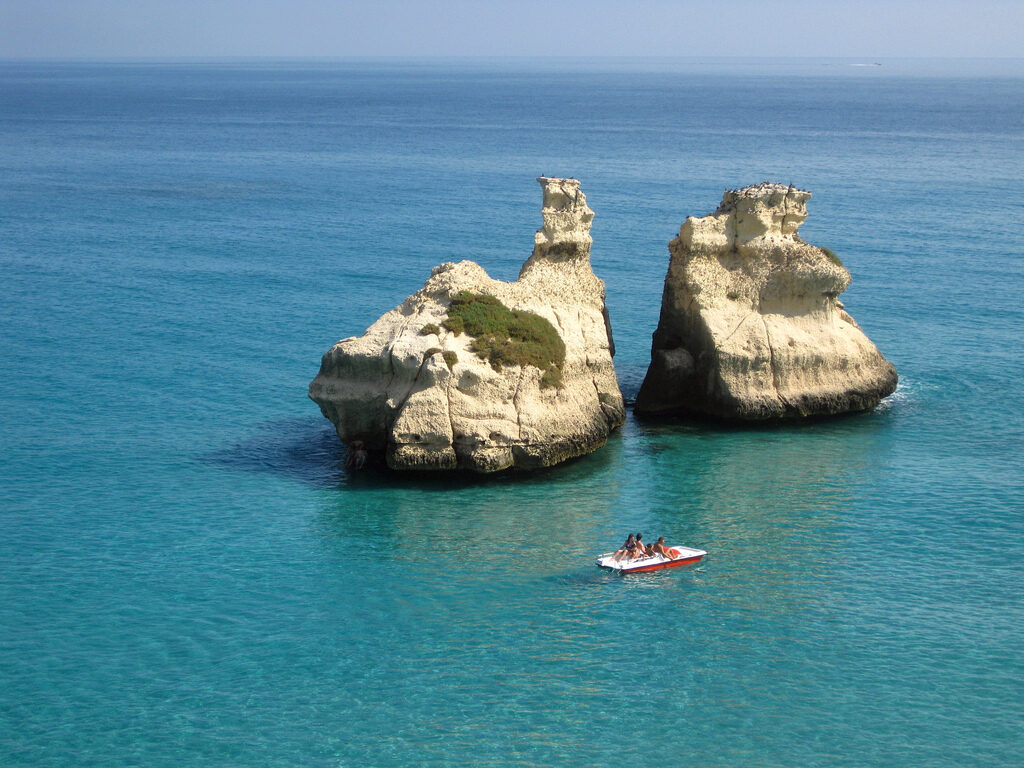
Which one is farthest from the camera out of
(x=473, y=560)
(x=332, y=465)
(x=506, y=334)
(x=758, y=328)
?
(x=758, y=328)

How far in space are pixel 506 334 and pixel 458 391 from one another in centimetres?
360

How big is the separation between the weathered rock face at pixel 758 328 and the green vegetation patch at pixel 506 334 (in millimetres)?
8045

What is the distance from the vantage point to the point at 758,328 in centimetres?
5512

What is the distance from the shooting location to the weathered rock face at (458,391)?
47438 mm

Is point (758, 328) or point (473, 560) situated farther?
point (758, 328)

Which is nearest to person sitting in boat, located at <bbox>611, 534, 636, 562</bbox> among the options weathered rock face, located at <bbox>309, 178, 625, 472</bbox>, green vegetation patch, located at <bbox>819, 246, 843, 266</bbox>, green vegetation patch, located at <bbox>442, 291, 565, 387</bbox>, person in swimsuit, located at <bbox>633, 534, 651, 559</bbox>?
person in swimsuit, located at <bbox>633, 534, 651, 559</bbox>

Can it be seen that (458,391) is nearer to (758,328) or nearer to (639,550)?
(639,550)

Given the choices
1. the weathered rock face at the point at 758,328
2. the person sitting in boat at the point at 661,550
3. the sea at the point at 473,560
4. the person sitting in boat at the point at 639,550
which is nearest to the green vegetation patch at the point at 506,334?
the sea at the point at 473,560

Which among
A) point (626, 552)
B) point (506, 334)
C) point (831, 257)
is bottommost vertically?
point (626, 552)

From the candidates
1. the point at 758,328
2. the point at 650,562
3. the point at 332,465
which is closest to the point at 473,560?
the point at 650,562

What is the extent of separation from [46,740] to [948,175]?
11909 cm

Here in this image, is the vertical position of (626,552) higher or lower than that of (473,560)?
higher

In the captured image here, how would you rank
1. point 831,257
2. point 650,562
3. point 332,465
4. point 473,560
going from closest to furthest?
point 650,562 < point 473,560 < point 332,465 < point 831,257

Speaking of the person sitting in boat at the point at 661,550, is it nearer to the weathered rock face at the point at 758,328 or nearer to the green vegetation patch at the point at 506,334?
the green vegetation patch at the point at 506,334
